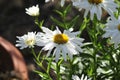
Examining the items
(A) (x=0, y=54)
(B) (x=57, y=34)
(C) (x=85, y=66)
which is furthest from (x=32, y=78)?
(B) (x=57, y=34)

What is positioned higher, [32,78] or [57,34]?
[32,78]

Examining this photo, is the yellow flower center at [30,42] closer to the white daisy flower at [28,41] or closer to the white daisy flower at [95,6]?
the white daisy flower at [28,41]

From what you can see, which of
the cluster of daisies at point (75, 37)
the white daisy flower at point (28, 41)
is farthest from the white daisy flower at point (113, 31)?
the white daisy flower at point (28, 41)

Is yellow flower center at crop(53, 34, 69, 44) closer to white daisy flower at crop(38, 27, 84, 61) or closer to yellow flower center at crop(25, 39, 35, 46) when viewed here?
white daisy flower at crop(38, 27, 84, 61)

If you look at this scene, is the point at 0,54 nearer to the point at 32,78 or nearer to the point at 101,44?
the point at 32,78

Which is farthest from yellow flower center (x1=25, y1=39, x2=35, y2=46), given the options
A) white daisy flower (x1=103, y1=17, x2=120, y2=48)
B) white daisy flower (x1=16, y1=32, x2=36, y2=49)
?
white daisy flower (x1=103, y1=17, x2=120, y2=48)

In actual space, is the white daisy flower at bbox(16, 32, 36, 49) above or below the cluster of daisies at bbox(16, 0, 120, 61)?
above

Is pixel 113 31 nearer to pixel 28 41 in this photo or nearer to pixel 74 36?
pixel 74 36
